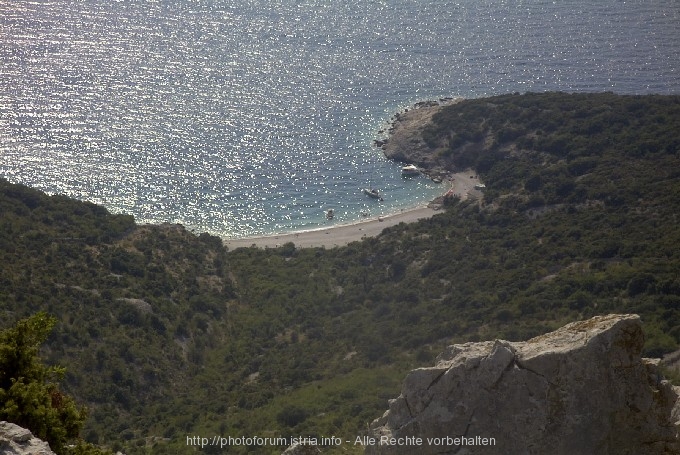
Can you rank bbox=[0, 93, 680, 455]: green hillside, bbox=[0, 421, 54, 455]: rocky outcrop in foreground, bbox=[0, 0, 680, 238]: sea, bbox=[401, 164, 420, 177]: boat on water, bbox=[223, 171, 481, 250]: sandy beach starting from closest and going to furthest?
1. bbox=[0, 421, 54, 455]: rocky outcrop in foreground
2. bbox=[0, 93, 680, 455]: green hillside
3. bbox=[223, 171, 481, 250]: sandy beach
4. bbox=[0, 0, 680, 238]: sea
5. bbox=[401, 164, 420, 177]: boat on water

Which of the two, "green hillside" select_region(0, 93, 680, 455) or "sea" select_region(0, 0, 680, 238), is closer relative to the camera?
"green hillside" select_region(0, 93, 680, 455)

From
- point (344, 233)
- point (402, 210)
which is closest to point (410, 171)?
point (402, 210)

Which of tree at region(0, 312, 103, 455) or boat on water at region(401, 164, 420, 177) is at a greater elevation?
boat on water at region(401, 164, 420, 177)

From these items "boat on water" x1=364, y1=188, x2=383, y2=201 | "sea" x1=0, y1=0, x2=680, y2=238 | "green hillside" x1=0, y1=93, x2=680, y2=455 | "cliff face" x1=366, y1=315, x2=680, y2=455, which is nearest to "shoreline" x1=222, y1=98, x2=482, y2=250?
"sea" x1=0, y1=0, x2=680, y2=238

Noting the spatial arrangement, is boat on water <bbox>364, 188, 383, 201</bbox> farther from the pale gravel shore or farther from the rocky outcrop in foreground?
the rocky outcrop in foreground

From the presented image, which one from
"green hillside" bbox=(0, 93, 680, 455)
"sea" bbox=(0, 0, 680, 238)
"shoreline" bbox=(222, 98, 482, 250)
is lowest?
"green hillside" bbox=(0, 93, 680, 455)

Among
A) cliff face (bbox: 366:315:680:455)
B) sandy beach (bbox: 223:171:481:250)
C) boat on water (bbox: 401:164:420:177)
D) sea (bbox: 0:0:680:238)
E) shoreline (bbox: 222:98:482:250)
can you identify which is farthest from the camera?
boat on water (bbox: 401:164:420:177)
